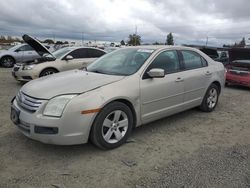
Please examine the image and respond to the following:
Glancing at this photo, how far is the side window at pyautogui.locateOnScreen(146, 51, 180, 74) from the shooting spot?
15.3 ft

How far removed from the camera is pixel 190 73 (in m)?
5.24

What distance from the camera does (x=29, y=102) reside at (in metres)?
3.64

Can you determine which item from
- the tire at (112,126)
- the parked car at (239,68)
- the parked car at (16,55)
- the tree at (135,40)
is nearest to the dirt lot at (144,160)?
the tire at (112,126)

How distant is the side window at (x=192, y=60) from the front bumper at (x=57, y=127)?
2624mm

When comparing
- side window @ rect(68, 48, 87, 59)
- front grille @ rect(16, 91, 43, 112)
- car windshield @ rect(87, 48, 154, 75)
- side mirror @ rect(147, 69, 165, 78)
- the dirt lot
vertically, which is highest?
side window @ rect(68, 48, 87, 59)

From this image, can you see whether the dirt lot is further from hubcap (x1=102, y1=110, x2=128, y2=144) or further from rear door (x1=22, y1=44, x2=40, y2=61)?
rear door (x1=22, y1=44, x2=40, y2=61)

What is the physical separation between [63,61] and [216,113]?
18.4 ft

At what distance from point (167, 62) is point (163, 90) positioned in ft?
2.05

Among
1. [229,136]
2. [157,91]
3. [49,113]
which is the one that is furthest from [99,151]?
[229,136]

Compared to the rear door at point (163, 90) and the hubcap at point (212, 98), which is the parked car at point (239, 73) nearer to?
the hubcap at point (212, 98)

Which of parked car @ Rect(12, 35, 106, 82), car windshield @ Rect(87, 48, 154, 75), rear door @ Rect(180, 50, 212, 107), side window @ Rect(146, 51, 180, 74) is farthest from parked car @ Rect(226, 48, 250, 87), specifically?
car windshield @ Rect(87, 48, 154, 75)

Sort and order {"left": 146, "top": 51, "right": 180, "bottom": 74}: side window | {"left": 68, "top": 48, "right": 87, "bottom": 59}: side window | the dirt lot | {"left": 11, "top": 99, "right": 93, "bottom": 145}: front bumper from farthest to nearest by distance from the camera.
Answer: {"left": 68, "top": 48, "right": 87, "bottom": 59}: side window → {"left": 146, "top": 51, "right": 180, "bottom": 74}: side window → {"left": 11, "top": 99, "right": 93, "bottom": 145}: front bumper → the dirt lot

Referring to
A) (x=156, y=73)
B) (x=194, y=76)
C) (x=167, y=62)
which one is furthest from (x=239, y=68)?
(x=156, y=73)

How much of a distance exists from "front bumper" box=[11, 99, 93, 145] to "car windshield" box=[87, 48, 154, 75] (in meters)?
1.23
